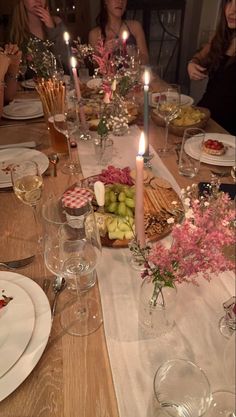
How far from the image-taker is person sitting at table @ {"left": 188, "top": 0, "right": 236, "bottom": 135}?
200cm

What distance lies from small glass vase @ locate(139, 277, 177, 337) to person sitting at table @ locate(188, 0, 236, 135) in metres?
A: 1.65

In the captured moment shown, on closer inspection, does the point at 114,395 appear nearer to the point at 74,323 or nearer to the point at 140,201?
the point at 74,323

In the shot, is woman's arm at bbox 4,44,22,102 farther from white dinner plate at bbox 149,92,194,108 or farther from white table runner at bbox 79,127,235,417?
white table runner at bbox 79,127,235,417

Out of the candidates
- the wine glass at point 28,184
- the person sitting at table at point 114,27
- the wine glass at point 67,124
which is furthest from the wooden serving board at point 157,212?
the person sitting at table at point 114,27

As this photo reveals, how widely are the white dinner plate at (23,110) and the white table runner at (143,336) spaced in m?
1.10

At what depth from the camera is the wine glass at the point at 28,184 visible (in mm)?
927

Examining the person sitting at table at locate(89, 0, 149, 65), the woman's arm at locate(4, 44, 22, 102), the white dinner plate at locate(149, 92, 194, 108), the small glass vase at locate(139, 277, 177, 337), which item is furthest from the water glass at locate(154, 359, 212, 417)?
the person sitting at table at locate(89, 0, 149, 65)

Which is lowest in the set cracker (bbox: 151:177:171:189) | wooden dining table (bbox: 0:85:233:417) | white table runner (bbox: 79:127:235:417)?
wooden dining table (bbox: 0:85:233:417)

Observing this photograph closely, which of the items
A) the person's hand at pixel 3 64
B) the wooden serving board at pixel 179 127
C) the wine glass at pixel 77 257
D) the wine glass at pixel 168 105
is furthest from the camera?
the person's hand at pixel 3 64

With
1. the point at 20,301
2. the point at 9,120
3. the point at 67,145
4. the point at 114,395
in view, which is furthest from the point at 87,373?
the point at 9,120

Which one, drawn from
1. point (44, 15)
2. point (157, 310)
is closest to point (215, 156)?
point (157, 310)

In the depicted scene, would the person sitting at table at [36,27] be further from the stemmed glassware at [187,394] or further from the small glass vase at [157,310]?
the stemmed glassware at [187,394]

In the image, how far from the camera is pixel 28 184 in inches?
38.2

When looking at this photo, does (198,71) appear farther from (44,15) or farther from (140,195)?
(140,195)
